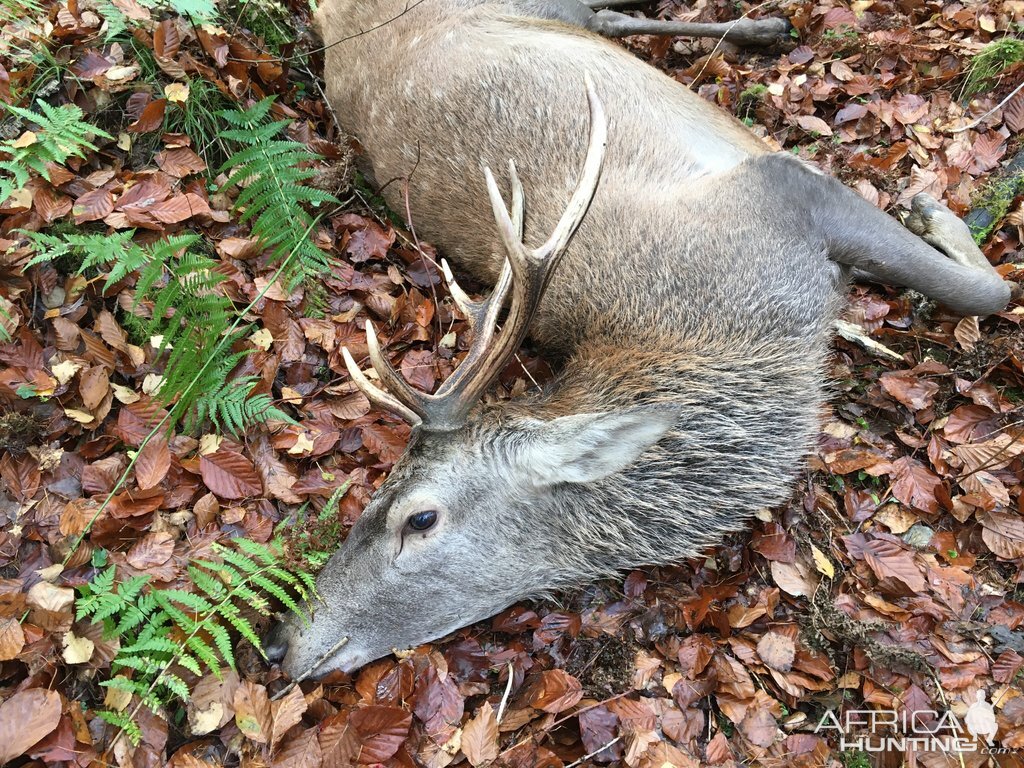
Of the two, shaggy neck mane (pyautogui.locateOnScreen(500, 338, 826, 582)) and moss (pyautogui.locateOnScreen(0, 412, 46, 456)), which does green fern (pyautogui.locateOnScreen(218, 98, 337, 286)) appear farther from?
shaggy neck mane (pyautogui.locateOnScreen(500, 338, 826, 582))

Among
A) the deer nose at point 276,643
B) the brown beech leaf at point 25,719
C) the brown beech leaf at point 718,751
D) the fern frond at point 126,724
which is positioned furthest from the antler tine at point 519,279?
the brown beech leaf at point 25,719

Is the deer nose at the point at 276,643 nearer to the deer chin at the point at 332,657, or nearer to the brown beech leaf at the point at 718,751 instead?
the deer chin at the point at 332,657

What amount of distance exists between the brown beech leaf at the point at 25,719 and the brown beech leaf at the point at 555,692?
224cm

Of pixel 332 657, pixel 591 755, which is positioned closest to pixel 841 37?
pixel 591 755

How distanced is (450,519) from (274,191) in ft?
8.23

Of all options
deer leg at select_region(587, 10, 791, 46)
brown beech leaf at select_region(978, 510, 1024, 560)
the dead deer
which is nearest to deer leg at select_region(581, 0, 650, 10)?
deer leg at select_region(587, 10, 791, 46)

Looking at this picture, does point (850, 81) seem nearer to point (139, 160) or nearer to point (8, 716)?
point (139, 160)

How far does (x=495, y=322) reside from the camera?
3.54 meters

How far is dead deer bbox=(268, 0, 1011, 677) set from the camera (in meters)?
3.68

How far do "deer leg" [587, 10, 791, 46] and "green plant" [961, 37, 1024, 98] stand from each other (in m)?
1.45

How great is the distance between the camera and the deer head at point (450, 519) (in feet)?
11.8

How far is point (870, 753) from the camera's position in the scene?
359 cm

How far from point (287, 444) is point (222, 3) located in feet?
11.7

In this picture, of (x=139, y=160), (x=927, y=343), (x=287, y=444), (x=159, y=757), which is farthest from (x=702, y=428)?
(x=139, y=160)
